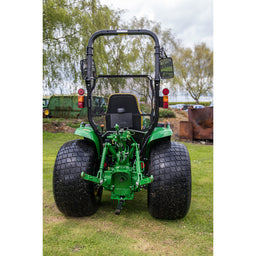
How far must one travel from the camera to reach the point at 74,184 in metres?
2.79

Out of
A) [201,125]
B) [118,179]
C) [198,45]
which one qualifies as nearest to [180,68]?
[198,45]

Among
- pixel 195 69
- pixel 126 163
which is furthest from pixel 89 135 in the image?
pixel 195 69

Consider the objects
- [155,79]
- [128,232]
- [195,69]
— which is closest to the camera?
[128,232]

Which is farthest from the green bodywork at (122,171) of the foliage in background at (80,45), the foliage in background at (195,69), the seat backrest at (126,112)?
the foliage in background at (195,69)

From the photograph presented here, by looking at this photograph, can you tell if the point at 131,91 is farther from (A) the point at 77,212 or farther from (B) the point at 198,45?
(B) the point at 198,45

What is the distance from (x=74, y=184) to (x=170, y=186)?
1.06 metres

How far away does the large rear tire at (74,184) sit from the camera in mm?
2799

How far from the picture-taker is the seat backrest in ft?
10.8

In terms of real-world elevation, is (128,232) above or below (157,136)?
below

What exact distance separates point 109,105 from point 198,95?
14371mm

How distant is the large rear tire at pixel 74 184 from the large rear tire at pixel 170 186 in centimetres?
71

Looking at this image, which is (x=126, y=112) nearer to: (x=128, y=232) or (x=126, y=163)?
(x=126, y=163)

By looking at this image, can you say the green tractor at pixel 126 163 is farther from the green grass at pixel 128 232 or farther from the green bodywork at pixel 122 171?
the green grass at pixel 128 232

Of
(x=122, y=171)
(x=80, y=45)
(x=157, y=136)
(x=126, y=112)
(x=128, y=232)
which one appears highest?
(x=80, y=45)
